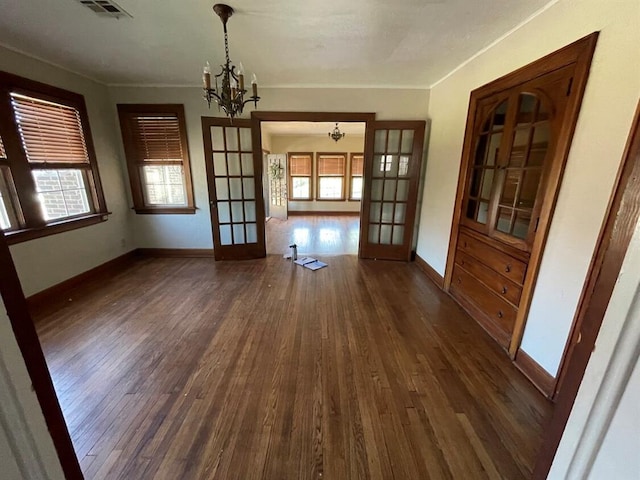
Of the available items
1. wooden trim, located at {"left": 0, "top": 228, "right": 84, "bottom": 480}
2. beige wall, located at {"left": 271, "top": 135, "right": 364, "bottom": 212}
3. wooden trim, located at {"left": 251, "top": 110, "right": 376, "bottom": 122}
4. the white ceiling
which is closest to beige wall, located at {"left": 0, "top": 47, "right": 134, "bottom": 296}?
wooden trim, located at {"left": 251, "top": 110, "right": 376, "bottom": 122}

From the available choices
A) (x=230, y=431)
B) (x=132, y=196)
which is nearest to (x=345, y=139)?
(x=132, y=196)

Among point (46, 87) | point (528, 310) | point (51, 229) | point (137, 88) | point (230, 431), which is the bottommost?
point (230, 431)

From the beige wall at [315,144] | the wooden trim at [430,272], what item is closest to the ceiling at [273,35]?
the wooden trim at [430,272]

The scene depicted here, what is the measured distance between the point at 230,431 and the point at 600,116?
2.76 m

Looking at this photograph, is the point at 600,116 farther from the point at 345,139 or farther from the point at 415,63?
the point at 345,139

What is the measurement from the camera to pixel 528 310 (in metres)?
2.02

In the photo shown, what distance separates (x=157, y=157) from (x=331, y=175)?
5.10 metres

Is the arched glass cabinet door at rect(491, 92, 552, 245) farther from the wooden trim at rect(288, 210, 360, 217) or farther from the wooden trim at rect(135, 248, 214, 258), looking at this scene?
the wooden trim at rect(288, 210, 360, 217)

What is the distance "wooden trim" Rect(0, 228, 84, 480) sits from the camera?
1.78 ft

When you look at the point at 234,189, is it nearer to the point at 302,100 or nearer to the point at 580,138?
the point at 302,100

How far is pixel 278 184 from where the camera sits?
25.5ft

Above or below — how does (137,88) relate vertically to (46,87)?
above

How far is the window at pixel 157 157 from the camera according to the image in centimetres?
385

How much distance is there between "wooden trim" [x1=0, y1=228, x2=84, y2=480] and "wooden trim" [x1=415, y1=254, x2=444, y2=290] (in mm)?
3405
